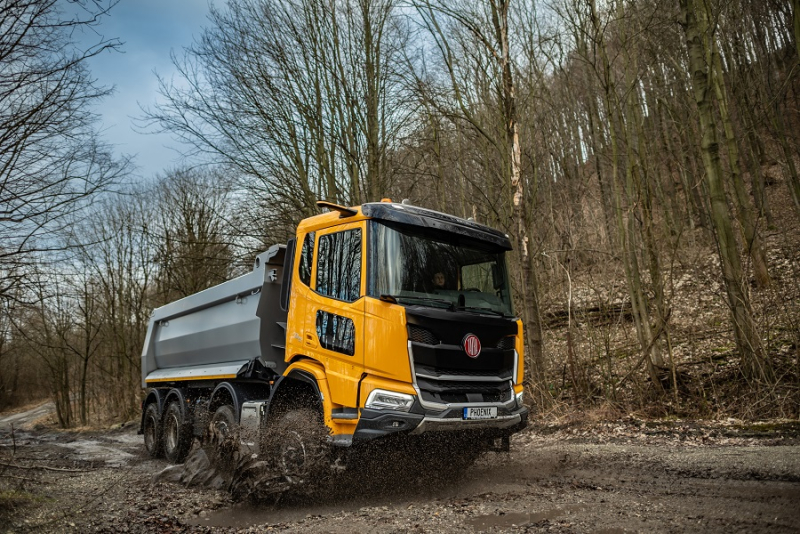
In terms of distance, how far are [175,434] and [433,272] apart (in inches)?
230

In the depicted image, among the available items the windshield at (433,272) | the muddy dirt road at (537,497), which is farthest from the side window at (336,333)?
the muddy dirt road at (537,497)

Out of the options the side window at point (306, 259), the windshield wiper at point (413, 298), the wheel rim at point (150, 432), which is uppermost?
the side window at point (306, 259)

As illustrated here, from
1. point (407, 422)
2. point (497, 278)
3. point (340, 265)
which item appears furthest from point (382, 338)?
point (497, 278)

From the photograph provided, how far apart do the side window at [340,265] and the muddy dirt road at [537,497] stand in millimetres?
1769

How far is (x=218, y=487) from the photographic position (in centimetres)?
642

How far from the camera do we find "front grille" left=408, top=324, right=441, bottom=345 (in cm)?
507

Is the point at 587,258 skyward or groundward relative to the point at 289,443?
skyward

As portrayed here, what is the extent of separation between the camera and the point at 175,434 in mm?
9219

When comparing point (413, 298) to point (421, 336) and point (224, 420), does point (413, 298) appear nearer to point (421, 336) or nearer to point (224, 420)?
point (421, 336)

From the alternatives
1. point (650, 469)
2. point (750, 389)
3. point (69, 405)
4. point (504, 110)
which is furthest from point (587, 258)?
point (69, 405)

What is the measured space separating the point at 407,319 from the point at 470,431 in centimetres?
125

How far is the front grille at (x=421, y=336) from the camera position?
16.6 feet

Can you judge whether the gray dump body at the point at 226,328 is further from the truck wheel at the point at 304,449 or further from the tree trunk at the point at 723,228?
the tree trunk at the point at 723,228

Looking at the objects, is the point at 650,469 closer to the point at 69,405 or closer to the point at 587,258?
the point at 587,258
